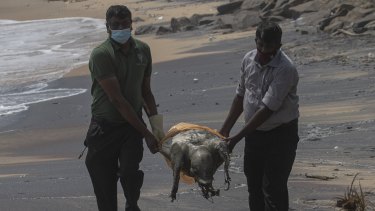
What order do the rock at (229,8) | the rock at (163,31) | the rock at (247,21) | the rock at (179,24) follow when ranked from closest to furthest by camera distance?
the rock at (247,21) < the rock at (163,31) < the rock at (179,24) < the rock at (229,8)

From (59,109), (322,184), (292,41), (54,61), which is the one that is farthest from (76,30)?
(322,184)

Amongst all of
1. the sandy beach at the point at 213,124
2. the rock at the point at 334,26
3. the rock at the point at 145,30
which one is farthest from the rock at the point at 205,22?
the rock at the point at 334,26

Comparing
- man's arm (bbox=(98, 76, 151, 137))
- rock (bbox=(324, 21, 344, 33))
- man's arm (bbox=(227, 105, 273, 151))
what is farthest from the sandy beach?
man's arm (bbox=(98, 76, 151, 137))

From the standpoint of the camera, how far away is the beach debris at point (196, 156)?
5.63 metres

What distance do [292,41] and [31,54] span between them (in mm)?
9144

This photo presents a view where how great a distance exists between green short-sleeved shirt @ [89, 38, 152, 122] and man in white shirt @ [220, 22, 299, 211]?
0.65 m

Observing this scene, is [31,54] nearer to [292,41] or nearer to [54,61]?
[54,61]

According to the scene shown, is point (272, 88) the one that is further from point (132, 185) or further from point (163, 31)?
point (163, 31)

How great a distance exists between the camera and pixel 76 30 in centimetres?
3612

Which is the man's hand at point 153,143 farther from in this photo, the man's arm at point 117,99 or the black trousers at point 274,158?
the black trousers at point 274,158

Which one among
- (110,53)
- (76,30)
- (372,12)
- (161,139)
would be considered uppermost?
(110,53)

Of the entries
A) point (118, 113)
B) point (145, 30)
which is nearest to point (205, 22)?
point (145, 30)

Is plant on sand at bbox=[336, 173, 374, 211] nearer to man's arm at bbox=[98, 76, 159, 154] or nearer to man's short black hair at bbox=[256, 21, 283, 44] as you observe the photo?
man's short black hair at bbox=[256, 21, 283, 44]

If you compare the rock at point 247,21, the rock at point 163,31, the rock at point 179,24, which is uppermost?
the rock at point 247,21
